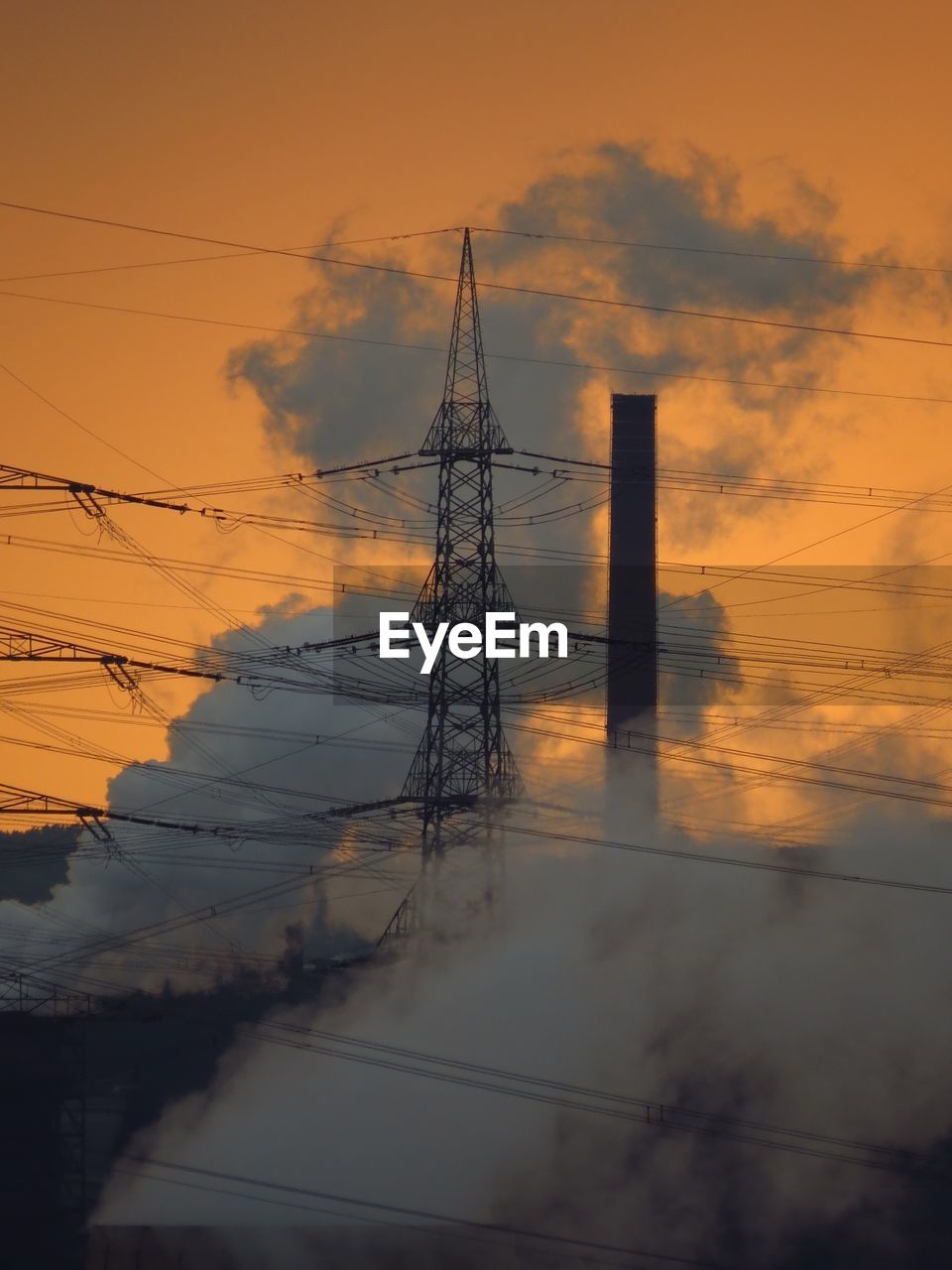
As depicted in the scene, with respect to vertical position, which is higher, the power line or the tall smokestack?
the tall smokestack

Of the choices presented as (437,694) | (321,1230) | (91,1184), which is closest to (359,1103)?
(321,1230)

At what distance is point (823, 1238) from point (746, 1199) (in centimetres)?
207

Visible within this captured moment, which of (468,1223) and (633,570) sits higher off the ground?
(633,570)

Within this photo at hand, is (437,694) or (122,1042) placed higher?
(437,694)

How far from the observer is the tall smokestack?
64.6 m

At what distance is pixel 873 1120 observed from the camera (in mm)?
48062

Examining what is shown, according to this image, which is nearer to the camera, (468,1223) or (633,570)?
(468,1223)

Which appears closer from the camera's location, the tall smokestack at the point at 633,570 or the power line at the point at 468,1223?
the power line at the point at 468,1223

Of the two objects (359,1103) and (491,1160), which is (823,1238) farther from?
(359,1103)

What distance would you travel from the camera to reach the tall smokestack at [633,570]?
6462 cm

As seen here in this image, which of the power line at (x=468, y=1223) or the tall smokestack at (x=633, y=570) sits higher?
the tall smokestack at (x=633, y=570)

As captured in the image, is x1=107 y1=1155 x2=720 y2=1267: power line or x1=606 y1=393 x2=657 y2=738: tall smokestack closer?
x1=107 y1=1155 x2=720 y2=1267: power line

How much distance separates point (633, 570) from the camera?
65.6m

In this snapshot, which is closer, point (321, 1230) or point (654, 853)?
point (321, 1230)
